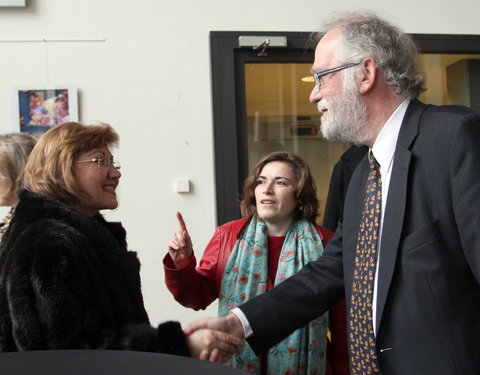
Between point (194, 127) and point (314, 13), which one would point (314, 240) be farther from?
point (314, 13)

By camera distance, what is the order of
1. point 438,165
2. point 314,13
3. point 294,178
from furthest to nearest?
point 314,13 → point 294,178 → point 438,165

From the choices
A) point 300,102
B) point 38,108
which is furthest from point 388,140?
point 38,108

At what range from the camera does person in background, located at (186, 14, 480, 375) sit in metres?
1.30

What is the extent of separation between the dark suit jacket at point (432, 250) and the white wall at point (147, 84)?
2.00 m

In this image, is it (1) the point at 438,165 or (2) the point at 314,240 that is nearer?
(1) the point at 438,165

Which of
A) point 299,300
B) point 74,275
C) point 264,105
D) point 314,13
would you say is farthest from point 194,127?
point 74,275

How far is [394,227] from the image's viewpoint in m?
1.39

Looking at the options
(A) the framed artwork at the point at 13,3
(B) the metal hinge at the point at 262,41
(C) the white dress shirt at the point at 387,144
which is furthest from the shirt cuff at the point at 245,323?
(A) the framed artwork at the point at 13,3

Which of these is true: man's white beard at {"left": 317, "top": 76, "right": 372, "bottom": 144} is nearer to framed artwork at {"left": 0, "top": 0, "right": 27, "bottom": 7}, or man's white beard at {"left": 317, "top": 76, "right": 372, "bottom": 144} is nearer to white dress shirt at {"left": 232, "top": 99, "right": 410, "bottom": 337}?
white dress shirt at {"left": 232, "top": 99, "right": 410, "bottom": 337}

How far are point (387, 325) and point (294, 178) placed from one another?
3.56 ft

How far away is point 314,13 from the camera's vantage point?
3447 millimetres

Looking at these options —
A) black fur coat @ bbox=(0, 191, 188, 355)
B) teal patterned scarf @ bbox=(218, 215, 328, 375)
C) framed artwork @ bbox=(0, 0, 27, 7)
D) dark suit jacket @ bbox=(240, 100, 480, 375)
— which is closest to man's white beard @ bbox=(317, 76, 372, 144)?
dark suit jacket @ bbox=(240, 100, 480, 375)

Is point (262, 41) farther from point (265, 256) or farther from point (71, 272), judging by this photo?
point (71, 272)

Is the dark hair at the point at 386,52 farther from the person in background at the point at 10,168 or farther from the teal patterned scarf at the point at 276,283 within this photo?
the person in background at the point at 10,168
